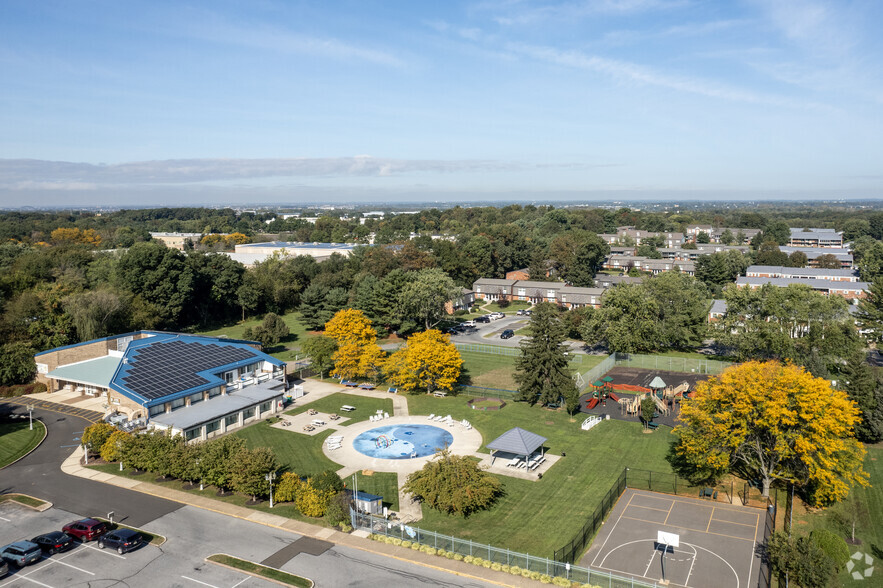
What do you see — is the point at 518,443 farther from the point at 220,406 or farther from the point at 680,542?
the point at 220,406

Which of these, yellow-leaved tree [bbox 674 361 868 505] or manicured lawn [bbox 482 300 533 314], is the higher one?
yellow-leaved tree [bbox 674 361 868 505]

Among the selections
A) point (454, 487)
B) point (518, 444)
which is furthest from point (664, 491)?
point (454, 487)

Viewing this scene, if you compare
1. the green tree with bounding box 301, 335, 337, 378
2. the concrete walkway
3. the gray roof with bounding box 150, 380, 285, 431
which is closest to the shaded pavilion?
the concrete walkway

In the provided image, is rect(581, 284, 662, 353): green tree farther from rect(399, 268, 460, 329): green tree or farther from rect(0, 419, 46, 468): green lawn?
rect(0, 419, 46, 468): green lawn

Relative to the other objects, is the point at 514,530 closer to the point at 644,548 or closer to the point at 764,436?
the point at 644,548

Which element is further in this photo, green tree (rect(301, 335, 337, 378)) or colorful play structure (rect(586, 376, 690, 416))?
green tree (rect(301, 335, 337, 378))

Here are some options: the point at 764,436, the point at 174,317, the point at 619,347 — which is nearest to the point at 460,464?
the point at 764,436
